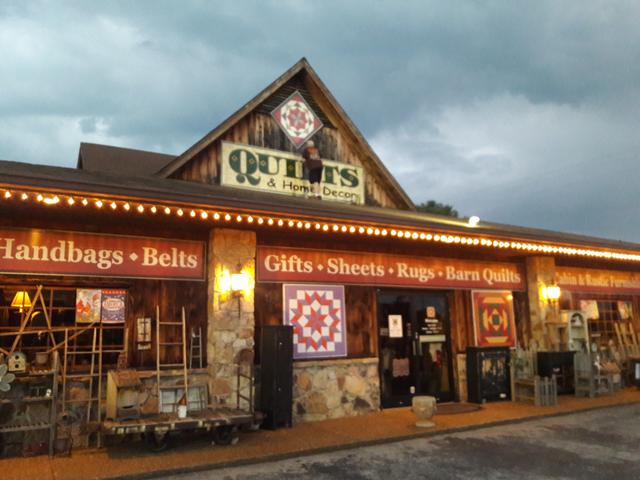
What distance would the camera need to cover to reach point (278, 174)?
37.0 ft

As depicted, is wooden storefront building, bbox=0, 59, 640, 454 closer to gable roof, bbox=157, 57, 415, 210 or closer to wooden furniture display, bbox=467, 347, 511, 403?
gable roof, bbox=157, 57, 415, 210

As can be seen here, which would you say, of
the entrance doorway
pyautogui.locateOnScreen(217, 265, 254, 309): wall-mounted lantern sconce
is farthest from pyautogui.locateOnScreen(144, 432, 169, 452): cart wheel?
the entrance doorway

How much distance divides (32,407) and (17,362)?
761mm

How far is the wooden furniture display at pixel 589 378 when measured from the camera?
450 inches

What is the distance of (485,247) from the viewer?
34.5 ft

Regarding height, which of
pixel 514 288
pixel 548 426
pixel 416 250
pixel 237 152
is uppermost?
pixel 237 152

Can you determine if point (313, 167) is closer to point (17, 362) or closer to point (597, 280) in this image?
point (17, 362)

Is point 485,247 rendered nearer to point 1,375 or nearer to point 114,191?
point 114,191

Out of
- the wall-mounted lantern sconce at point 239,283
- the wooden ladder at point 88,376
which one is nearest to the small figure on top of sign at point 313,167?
the wall-mounted lantern sconce at point 239,283

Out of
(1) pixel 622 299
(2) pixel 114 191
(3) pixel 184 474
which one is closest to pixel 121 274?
(2) pixel 114 191

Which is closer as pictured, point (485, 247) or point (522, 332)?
point (485, 247)

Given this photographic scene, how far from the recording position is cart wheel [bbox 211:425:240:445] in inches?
287

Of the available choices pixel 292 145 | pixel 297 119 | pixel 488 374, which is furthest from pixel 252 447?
pixel 297 119

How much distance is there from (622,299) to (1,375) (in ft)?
50.0
